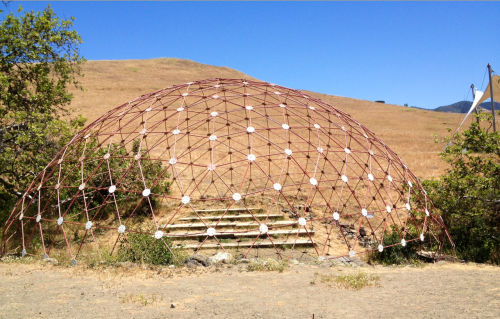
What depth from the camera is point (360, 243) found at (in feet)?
46.9

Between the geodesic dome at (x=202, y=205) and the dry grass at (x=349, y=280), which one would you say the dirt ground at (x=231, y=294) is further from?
the geodesic dome at (x=202, y=205)

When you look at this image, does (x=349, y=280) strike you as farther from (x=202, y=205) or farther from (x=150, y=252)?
(x=202, y=205)

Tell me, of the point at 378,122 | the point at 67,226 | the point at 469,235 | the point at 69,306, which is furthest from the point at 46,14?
the point at 378,122

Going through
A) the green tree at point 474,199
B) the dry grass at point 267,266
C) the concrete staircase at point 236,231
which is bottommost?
the dry grass at point 267,266

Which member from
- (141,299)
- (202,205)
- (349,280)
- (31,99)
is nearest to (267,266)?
(349,280)

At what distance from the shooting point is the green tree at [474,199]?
39.5ft

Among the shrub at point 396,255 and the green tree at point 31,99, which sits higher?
the green tree at point 31,99

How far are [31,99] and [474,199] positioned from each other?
55.3ft

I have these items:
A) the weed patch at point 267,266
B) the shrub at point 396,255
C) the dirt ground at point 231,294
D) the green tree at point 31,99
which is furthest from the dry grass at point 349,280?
the green tree at point 31,99

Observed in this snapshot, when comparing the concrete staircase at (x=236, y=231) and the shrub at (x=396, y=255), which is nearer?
the shrub at (x=396, y=255)

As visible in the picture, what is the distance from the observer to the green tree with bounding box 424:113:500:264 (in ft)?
39.5

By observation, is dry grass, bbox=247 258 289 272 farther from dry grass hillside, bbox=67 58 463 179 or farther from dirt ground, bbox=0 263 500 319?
dry grass hillside, bbox=67 58 463 179

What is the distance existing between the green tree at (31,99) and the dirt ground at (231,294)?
16.2 ft

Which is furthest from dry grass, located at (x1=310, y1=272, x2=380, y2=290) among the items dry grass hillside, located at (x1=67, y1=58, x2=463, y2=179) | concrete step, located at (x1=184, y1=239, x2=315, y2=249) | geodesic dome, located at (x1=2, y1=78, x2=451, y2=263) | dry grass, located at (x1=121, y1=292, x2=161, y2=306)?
dry grass hillside, located at (x1=67, y1=58, x2=463, y2=179)
